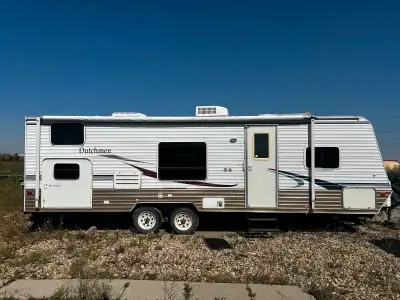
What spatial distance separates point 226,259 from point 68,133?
5258mm

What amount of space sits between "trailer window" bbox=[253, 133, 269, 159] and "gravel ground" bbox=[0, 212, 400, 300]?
2.06 meters

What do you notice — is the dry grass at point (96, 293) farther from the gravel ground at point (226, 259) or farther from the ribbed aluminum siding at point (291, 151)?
the ribbed aluminum siding at point (291, 151)

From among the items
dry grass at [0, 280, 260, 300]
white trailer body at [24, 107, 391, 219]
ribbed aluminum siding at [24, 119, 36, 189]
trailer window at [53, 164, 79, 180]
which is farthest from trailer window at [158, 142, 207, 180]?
dry grass at [0, 280, 260, 300]

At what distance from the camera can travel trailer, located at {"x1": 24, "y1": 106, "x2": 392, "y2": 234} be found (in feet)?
31.3

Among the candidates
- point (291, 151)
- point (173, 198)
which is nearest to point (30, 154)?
point (173, 198)

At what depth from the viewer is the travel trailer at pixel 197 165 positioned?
9.55 m

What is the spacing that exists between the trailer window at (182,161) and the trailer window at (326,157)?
8.75ft

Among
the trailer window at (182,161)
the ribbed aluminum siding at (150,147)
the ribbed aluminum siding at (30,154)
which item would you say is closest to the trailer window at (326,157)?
the ribbed aluminum siding at (150,147)

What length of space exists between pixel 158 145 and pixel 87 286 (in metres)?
4.86

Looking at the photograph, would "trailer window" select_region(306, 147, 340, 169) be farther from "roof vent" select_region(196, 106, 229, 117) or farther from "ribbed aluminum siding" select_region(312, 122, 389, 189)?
"roof vent" select_region(196, 106, 229, 117)

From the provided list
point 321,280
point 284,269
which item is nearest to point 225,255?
point 284,269

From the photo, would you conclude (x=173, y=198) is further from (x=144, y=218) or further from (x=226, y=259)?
(x=226, y=259)

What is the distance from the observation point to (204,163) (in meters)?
9.84

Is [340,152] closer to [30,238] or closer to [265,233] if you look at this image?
[265,233]
